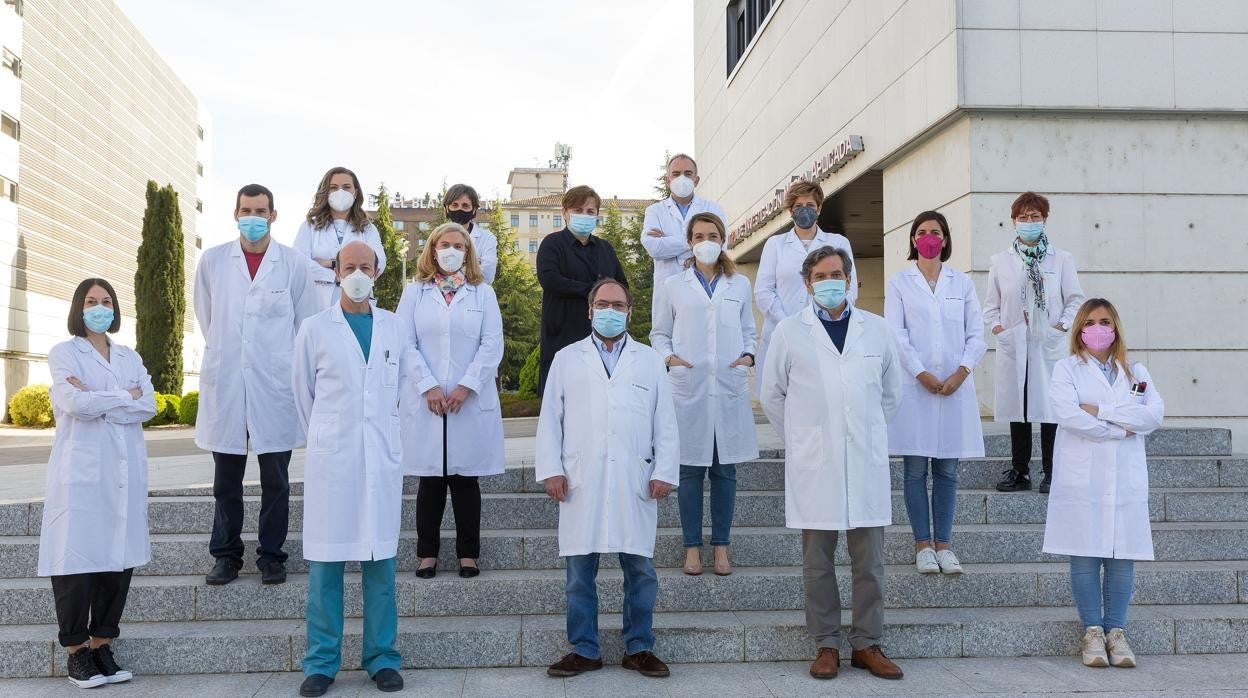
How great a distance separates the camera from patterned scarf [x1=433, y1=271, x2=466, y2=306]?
5.98 meters

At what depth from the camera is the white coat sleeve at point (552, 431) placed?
506cm

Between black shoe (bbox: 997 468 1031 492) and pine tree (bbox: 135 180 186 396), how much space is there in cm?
3066

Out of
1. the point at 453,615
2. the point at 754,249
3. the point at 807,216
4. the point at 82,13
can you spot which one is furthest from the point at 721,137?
the point at 82,13

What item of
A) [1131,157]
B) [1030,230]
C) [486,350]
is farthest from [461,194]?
[1131,157]

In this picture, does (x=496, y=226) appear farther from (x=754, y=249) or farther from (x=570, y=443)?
(x=570, y=443)

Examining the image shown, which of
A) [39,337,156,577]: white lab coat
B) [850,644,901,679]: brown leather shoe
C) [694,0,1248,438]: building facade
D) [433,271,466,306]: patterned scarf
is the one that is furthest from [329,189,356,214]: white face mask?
[694,0,1248,438]: building facade

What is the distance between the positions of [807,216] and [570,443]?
2455 mm

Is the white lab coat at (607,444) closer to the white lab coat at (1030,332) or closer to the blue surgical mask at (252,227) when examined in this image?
the blue surgical mask at (252,227)

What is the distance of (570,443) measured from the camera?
508 cm

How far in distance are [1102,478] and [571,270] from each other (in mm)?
3470

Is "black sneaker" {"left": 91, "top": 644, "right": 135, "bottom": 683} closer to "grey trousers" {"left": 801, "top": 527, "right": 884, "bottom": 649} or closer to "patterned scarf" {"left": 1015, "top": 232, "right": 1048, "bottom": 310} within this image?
"grey trousers" {"left": 801, "top": 527, "right": 884, "bottom": 649}

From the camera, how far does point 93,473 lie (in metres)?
4.89

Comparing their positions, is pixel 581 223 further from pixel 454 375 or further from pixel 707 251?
pixel 454 375

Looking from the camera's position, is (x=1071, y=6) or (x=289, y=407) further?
(x=1071, y=6)
